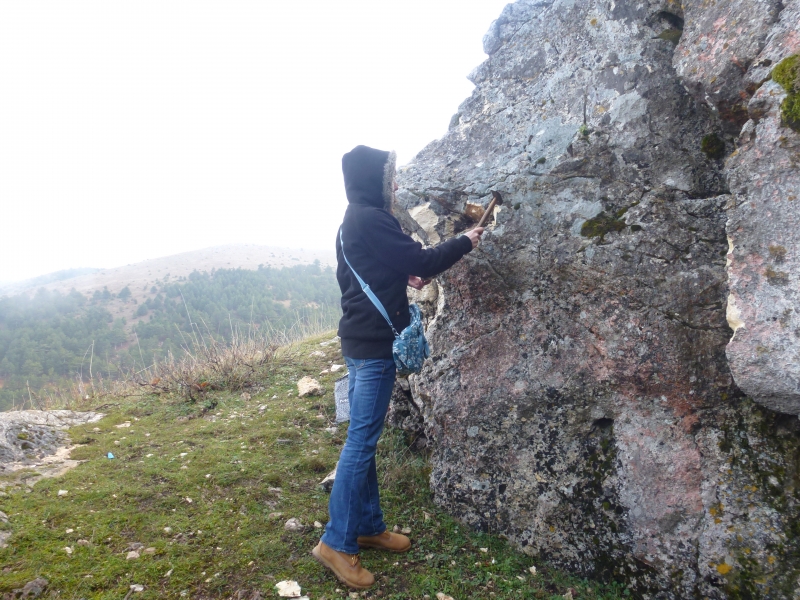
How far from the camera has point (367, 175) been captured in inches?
103

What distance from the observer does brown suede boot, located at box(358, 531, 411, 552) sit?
2.73 m

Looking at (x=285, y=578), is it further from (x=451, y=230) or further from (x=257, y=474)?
(x=451, y=230)

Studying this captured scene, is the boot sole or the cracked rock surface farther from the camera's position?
the cracked rock surface

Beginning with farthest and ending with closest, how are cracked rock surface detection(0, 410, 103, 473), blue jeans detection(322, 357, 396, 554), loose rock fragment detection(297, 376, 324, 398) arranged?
1. loose rock fragment detection(297, 376, 324, 398)
2. cracked rock surface detection(0, 410, 103, 473)
3. blue jeans detection(322, 357, 396, 554)

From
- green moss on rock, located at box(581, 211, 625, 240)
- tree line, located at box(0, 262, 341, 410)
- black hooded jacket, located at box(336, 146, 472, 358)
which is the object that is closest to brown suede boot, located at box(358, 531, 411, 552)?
black hooded jacket, located at box(336, 146, 472, 358)

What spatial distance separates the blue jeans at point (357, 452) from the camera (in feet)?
8.10

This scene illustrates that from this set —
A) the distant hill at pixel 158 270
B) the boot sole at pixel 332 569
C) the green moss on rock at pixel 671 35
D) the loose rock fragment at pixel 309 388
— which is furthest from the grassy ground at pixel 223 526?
the distant hill at pixel 158 270

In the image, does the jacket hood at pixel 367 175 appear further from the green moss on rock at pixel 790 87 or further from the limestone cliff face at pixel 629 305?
the green moss on rock at pixel 790 87

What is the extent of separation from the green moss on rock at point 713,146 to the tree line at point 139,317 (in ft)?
27.0

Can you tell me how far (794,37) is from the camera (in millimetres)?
2059

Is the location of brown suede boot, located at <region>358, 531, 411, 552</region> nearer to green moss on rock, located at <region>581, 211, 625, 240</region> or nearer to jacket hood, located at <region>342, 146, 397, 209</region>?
jacket hood, located at <region>342, 146, 397, 209</region>

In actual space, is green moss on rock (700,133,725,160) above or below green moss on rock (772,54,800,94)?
below

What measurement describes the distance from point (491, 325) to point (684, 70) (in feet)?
5.76

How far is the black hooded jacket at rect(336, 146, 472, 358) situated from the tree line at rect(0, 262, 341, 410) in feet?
24.8
